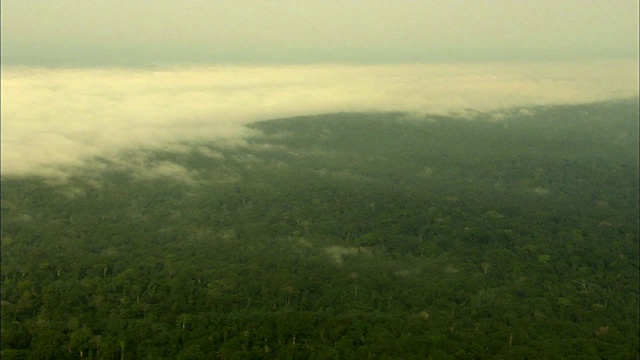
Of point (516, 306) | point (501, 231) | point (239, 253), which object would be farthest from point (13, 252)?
point (501, 231)

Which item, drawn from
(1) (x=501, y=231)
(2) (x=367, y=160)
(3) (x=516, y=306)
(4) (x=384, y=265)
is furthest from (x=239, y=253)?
(2) (x=367, y=160)

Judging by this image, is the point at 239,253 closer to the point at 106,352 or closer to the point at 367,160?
the point at 106,352

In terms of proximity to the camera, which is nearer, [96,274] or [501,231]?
[96,274]

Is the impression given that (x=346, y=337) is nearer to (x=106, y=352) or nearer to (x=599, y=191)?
(x=106, y=352)

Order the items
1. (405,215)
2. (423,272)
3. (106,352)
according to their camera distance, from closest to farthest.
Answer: (106,352), (423,272), (405,215)

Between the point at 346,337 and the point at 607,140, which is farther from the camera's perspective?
the point at 607,140

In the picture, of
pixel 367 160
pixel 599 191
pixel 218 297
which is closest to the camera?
pixel 218 297
